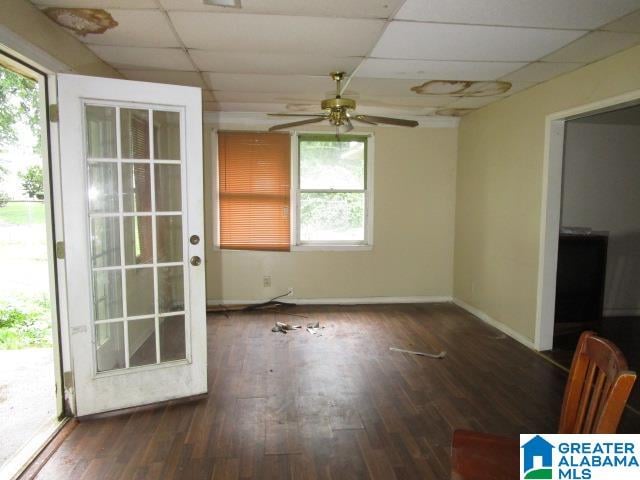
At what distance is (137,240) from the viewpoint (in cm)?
265

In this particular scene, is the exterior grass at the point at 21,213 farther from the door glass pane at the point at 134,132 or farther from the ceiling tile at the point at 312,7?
the ceiling tile at the point at 312,7

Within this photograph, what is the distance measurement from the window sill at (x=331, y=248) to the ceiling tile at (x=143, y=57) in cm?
254

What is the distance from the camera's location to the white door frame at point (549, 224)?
3521mm

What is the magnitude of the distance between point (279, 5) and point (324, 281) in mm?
3607

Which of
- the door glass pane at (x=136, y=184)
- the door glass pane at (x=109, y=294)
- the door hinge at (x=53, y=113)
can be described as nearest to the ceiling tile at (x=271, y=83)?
the door glass pane at (x=136, y=184)

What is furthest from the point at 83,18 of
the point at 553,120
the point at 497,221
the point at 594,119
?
the point at 594,119

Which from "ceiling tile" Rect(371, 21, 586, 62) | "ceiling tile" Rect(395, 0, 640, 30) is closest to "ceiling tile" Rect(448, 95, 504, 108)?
"ceiling tile" Rect(371, 21, 586, 62)

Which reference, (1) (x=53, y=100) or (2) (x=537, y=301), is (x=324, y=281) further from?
(1) (x=53, y=100)

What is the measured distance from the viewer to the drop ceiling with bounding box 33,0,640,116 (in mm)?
2219

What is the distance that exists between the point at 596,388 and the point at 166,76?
3.64 metres

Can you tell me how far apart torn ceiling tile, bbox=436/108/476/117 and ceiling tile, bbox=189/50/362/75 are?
1.91 meters

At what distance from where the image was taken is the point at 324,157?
5.18 metres

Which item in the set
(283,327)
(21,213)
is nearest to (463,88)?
(283,327)

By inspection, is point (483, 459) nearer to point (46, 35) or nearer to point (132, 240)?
point (132, 240)
